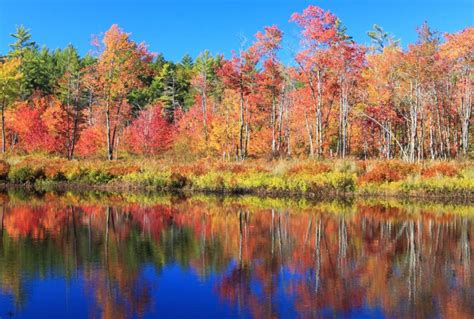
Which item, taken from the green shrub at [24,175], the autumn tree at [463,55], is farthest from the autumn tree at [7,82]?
the autumn tree at [463,55]

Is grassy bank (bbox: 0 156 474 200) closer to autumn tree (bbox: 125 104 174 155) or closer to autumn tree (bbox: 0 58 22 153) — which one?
autumn tree (bbox: 0 58 22 153)

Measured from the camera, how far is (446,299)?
8.39m

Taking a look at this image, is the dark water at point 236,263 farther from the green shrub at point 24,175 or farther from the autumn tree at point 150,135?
the autumn tree at point 150,135

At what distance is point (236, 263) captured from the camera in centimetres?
1107

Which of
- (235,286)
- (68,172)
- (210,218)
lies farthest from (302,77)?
(235,286)

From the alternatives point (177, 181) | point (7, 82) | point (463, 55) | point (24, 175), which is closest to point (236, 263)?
point (177, 181)

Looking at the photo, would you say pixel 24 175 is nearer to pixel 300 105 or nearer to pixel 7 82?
pixel 7 82

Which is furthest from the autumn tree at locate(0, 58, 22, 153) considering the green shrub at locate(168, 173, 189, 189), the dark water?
the dark water

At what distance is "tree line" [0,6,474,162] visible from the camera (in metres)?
34.2

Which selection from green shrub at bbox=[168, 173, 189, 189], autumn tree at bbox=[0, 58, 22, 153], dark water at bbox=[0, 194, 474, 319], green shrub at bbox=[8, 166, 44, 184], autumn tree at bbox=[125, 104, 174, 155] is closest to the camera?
dark water at bbox=[0, 194, 474, 319]

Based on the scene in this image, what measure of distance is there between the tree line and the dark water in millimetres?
17068

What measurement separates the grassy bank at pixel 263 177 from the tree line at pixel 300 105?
653 centimetres

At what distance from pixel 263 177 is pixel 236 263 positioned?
1539cm

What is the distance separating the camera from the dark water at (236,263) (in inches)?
318
